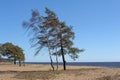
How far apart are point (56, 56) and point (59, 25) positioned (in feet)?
16.5

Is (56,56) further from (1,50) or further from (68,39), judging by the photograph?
(1,50)

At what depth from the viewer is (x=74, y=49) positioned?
157 feet

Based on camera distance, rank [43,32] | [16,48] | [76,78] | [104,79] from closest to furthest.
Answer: [104,79] < [76,78] < [43,32] < [16,48]

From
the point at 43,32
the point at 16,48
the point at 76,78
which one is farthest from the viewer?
the point at 16,48

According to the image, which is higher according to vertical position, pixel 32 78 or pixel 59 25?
pixel 59 25

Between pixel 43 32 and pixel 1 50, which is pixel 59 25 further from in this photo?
pixel 1 50

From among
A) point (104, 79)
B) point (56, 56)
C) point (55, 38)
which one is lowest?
point (104, 79)

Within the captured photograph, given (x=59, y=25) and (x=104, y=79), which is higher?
(x=59, y=25)

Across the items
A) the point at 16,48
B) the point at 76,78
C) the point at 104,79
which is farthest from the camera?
the point at 16,48

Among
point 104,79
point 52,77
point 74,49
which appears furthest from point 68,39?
point 104,79

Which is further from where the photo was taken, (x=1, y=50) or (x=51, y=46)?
(x=1, y=50)

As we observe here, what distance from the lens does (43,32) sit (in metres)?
46.2

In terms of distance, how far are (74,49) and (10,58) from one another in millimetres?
63366

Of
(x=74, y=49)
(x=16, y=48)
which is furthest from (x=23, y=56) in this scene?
(x=74, y=49)
